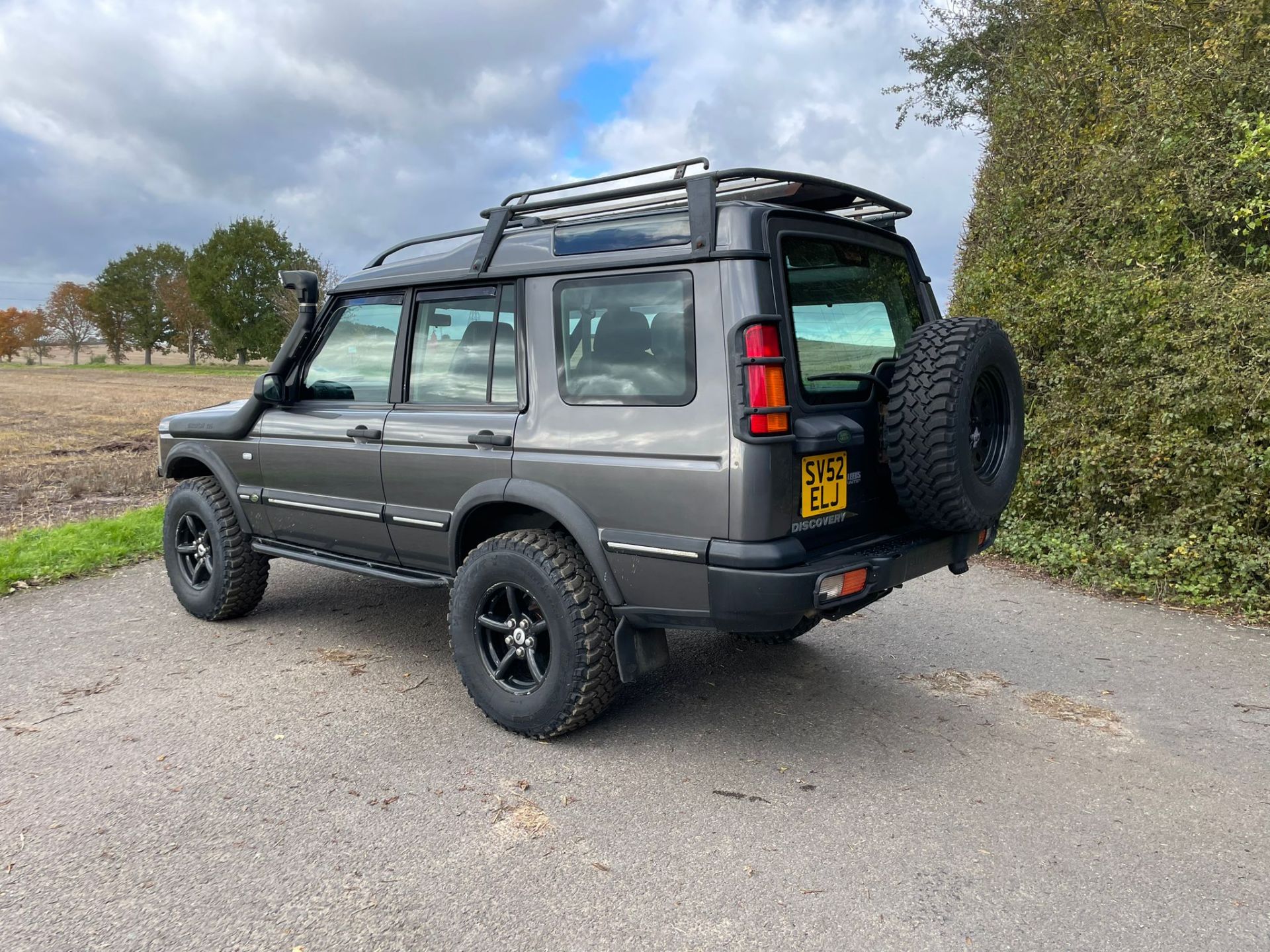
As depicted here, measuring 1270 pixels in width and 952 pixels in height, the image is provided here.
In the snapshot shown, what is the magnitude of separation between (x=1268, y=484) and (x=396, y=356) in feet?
17.0

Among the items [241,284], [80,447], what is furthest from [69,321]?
[80,447]

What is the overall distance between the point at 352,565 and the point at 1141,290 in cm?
538

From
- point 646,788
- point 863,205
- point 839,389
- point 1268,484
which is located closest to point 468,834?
point 646,788

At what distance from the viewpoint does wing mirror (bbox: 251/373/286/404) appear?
15.5 feet

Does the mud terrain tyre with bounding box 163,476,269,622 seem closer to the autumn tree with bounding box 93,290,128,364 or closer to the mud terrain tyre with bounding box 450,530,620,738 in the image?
the mud terrain tyre with bounding box 450,530,620,738

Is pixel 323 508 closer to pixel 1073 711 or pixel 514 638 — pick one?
pixel 514 638

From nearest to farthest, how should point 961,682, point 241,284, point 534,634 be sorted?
point 534,634 < point 961,682 < point 241,284

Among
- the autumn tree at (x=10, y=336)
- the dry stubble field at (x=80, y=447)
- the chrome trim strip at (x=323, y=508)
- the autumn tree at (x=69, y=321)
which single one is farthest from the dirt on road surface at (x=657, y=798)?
the autumn tree at (x=10, y=336)

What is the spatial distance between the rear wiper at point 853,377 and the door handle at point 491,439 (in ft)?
4.07

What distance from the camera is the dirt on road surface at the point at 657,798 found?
2512 millimetres

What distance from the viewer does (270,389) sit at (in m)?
4.73

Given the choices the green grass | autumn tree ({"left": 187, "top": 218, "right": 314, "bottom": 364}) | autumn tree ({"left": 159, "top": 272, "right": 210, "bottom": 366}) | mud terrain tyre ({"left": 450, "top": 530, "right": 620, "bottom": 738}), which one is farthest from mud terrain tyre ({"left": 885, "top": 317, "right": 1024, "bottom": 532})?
autumn tree ({"left": 159, "top": 272, "right": 210, "bottom": 366})

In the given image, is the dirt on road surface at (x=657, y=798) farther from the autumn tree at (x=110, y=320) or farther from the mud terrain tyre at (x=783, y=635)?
the autumn tree at (x=110, y=320)

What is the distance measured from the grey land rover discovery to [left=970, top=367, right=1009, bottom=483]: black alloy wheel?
13 millimetres
